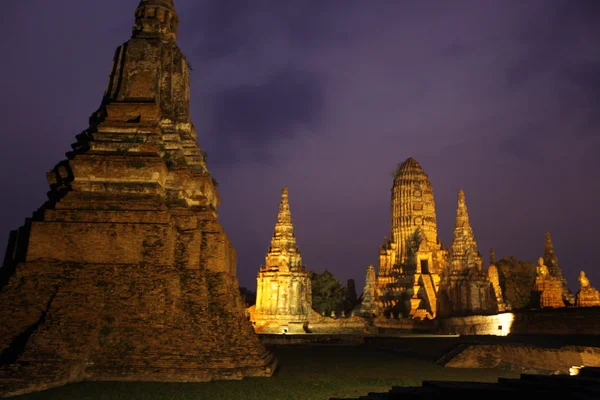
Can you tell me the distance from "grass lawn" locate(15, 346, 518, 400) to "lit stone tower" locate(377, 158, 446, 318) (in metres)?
36.2

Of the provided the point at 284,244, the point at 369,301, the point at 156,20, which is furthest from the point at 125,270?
the point at 369,301

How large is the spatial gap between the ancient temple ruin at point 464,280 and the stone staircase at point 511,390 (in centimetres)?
3767

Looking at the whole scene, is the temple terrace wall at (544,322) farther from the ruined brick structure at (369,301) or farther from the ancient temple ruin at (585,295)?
the ruined brick structure at (369,301)

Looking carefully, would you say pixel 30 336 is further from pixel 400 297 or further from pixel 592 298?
pixel 400 297

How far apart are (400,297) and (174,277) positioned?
151 feet

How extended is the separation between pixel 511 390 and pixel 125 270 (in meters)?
8.79

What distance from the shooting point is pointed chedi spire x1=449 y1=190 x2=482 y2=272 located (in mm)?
44906

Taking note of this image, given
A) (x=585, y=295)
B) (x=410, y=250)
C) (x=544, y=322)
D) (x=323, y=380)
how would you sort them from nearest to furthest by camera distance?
(x=323, y=380)
(x=544, y=322)
(x=585, y=295)
(x=410, y=250)

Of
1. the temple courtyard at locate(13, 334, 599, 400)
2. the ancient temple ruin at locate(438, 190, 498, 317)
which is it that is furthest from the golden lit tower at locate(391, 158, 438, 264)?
the temple courtyard at locate(13, 334, 599, 400)

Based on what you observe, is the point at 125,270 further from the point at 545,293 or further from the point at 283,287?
the point at 545,293

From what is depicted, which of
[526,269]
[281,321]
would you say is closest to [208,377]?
[281,321]

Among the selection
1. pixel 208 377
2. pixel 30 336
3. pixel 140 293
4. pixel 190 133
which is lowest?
pixel 208 377

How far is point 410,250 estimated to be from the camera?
6047 centimetres

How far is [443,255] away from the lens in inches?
2395
